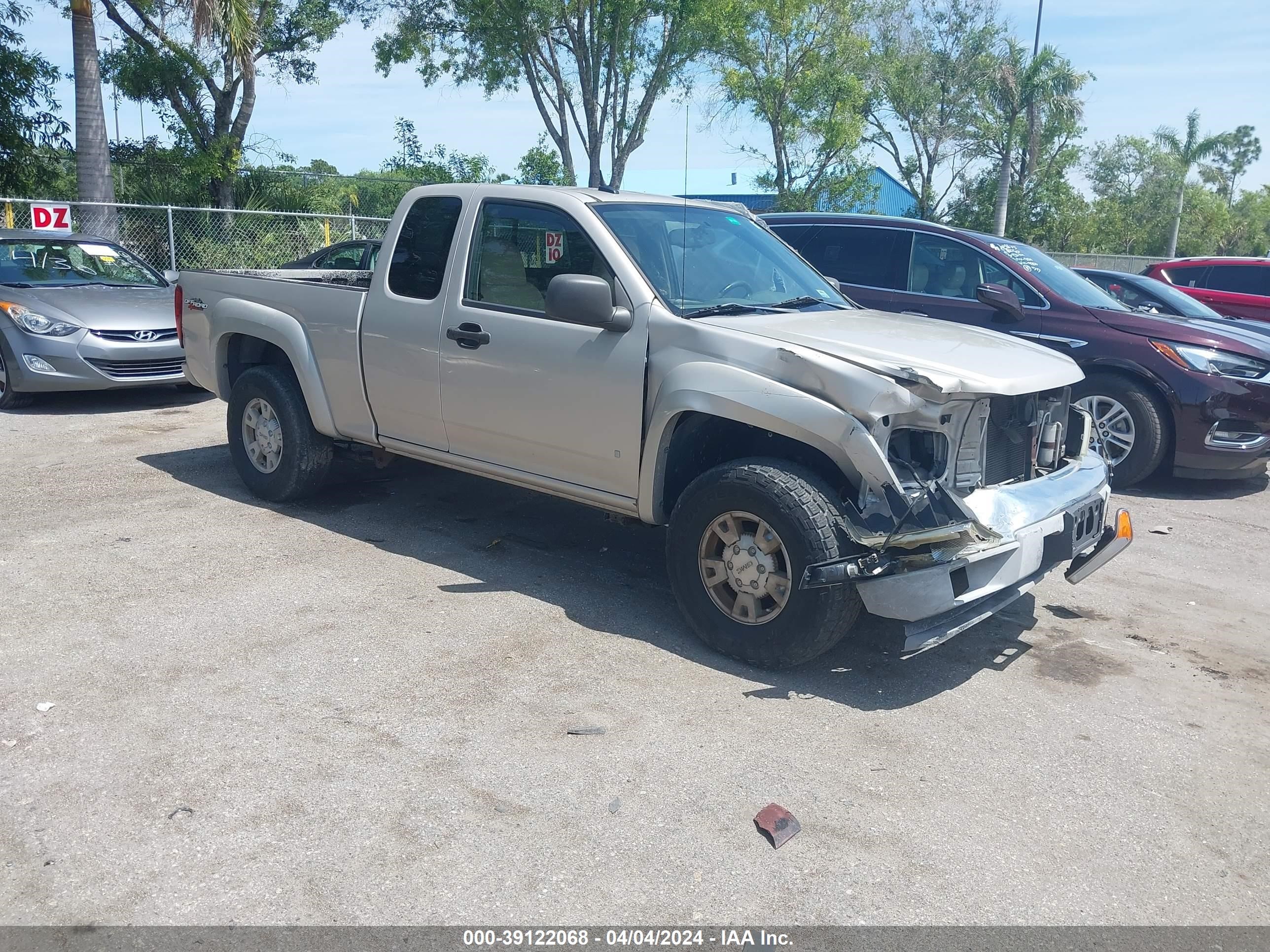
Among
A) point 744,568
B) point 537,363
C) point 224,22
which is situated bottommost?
point 744,568

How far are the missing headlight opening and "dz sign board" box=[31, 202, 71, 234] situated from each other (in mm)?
12067

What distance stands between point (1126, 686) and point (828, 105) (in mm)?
26012

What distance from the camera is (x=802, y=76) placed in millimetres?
27469

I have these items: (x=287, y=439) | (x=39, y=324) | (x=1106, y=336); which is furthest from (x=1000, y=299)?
(x=39, y=324)

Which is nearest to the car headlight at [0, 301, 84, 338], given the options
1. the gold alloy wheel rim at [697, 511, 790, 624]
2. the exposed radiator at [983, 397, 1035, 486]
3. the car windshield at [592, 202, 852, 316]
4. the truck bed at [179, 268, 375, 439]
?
the truck bed at [179, 268, 375, 439]

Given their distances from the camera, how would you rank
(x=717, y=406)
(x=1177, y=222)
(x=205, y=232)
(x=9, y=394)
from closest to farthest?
(x=717, y=406)
(x=9, y=394)
(x=205, y=232)
(x=1177, y=222)

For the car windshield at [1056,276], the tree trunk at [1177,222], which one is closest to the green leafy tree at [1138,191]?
the tree trunk at [1177,222]

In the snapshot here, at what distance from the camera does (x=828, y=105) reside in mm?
28062

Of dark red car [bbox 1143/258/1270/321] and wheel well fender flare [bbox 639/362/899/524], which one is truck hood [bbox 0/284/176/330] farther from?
dark red car [bbox 1143/258/1270/321]

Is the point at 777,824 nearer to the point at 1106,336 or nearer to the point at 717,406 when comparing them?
the point at 717,406

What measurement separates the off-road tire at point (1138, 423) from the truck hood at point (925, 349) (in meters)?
3.11

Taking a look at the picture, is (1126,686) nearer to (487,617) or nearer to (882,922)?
(882,922)

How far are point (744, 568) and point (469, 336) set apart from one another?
1.94m

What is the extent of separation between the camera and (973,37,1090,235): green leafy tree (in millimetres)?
33156
